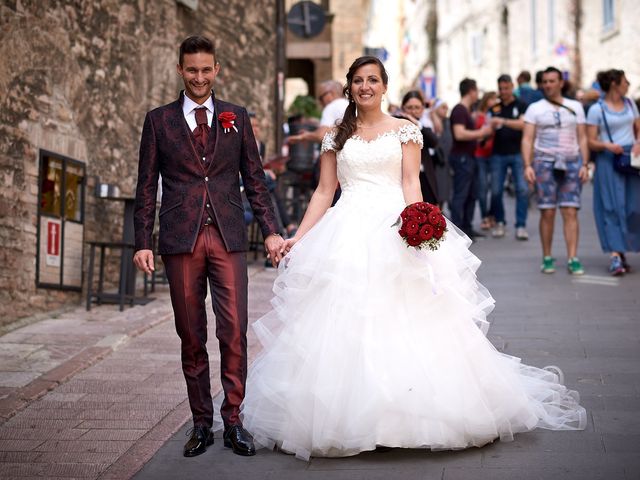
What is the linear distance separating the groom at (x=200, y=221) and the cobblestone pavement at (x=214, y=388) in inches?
12.6

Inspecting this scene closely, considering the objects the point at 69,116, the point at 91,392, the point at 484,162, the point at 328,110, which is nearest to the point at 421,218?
the point at 91,392

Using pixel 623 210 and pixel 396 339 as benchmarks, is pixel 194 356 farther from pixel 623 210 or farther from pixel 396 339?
pixel 623 210

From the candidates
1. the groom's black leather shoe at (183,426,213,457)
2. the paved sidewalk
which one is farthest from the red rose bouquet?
the paved sidewalk

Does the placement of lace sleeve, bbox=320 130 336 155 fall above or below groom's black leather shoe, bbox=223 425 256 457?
above

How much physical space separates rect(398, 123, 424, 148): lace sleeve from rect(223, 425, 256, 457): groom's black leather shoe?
5.39 feet

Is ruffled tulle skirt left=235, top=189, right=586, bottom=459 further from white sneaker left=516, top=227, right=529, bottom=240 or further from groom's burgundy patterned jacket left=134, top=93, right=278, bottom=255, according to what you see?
white sneaker left=516, top=227, right=529, bottom=240

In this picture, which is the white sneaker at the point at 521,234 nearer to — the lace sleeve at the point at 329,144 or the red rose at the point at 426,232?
the lace sleeve at the point at 329,144

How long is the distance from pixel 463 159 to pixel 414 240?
9.25 m

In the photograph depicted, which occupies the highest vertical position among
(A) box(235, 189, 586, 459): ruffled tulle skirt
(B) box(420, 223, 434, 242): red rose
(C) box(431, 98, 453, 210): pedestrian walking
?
(C) box(431, 98, 453, 210): pedestrian walking

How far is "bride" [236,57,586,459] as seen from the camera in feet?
16.1

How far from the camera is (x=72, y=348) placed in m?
7.83

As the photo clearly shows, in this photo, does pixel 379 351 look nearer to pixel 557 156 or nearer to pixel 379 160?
pixel 379 160

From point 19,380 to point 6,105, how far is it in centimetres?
260


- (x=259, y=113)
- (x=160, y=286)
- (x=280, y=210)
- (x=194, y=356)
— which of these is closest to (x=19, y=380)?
(x=194, y=356)
